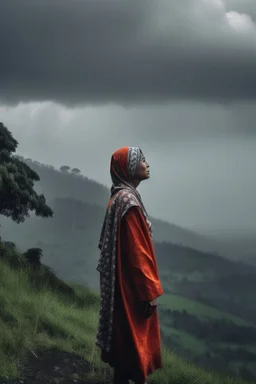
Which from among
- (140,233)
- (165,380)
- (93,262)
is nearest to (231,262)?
Answer: (93,262)

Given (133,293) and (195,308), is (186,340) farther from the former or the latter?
(133,293)

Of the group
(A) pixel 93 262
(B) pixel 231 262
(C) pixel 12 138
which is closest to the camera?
(C) pixel 12 138

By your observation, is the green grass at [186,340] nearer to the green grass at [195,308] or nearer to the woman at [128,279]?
the green grass at [195,308]

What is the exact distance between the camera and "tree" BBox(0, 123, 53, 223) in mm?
7109

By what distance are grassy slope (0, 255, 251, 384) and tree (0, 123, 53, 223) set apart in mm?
817

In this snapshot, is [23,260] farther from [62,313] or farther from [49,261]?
[62,313]

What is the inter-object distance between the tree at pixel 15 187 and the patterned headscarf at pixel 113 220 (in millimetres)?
3466

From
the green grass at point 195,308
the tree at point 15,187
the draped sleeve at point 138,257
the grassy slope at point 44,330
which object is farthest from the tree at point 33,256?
the draped sleeve at point 138,257

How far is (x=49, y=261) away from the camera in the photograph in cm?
783

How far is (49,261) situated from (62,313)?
1.68 meters

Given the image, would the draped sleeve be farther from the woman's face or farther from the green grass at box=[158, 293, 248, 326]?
the green grass at box=[158, 293, 248, 326]

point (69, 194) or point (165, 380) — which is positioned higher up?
point (69, 194)

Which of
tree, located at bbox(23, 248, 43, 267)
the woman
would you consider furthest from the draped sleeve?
tree, located at bbox(23, 248, 43, 267)

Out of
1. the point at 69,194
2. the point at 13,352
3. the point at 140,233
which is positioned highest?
the point at 69,194
